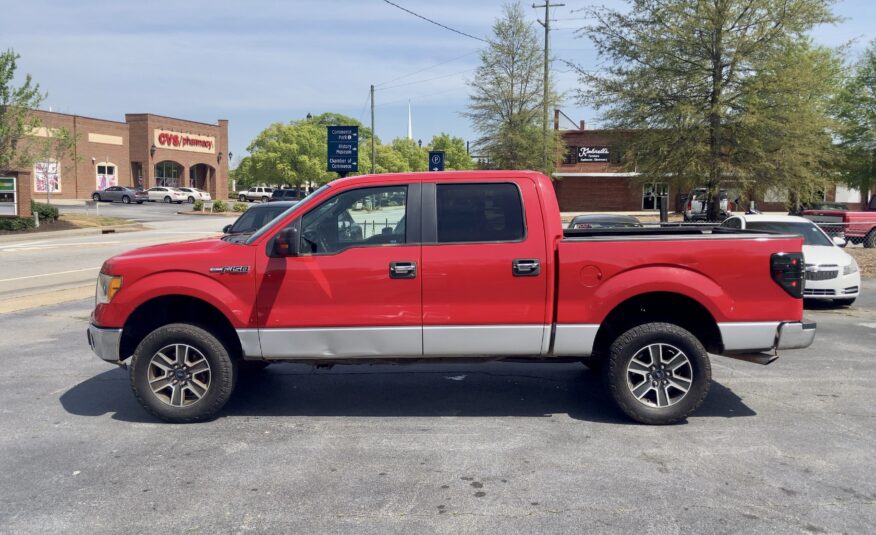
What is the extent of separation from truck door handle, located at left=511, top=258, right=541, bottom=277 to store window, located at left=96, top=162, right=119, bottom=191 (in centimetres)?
6930

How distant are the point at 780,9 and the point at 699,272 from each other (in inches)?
558

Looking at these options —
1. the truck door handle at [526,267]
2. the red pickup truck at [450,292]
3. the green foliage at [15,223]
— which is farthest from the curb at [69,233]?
the truck door handle at [526,267]

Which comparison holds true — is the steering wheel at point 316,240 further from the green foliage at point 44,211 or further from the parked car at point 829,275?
the green foliage at point 44,211

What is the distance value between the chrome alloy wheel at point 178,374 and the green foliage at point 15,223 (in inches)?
1021

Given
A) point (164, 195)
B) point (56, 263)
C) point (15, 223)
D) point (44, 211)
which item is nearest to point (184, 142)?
point (164, 195)

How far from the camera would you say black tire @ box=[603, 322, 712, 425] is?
5.60 meters

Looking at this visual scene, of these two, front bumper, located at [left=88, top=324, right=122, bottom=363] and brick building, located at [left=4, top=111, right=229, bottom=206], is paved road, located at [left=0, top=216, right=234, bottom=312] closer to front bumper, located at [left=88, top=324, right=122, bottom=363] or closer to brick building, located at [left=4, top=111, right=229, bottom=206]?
front bumper, located at [left=88, top=324, right=122, bottom=363]

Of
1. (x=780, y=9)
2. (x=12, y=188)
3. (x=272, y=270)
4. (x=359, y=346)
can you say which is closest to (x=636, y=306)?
(x=359, y=346)

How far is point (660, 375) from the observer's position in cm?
568

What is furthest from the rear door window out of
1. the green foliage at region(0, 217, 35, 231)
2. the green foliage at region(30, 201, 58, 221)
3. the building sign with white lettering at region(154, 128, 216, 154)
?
the building sign with white lettering at region(154, 128, 216, 154)

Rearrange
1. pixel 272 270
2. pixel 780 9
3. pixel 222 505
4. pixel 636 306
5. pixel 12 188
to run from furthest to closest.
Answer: pixel 12 188
pixel 780 9
pixel 636 306
pixel 272 270
pixel 222 505

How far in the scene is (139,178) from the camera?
72.0m

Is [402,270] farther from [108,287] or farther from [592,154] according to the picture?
[592,154]

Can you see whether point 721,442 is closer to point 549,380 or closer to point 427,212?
point 549,380
